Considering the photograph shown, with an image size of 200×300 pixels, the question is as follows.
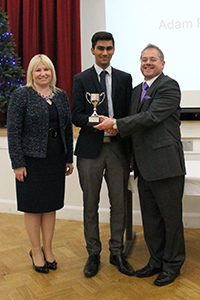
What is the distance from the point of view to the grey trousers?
9.18 feet

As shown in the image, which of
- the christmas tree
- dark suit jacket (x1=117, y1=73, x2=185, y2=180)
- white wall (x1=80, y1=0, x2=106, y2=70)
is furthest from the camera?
white wall (x1=80, y1=0, x2=106, y2=70)

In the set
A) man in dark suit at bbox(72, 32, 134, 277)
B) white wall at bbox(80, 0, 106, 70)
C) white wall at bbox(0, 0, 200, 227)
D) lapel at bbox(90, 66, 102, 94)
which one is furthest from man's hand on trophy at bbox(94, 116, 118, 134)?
white wall at bbox(80, 0, 106, 70)

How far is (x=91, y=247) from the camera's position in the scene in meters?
2.93

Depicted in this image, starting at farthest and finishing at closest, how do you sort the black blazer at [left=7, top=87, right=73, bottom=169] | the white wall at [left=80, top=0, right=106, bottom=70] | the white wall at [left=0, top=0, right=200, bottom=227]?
the white wall at [left=80, top=0, right=106, bottom=70]
the white wall at [left=0, top=0, right=200, bottom=227]
the black blazer at [left=7, top=87, right=73, bottom=169]

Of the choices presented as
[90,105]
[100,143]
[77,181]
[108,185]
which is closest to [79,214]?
[77,181]

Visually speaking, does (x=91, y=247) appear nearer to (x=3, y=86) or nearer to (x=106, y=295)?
(x=106, y=295)

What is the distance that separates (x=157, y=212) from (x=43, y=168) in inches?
34.1

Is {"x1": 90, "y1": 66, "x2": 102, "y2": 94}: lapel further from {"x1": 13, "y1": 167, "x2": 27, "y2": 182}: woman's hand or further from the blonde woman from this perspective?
{"x1": 13, "y1": 167, "x2": 27, "y2": 182}: woman's hand

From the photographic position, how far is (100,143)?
275cm

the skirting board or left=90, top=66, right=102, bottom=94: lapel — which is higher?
left=90, top=66, right=102, bottom=94: lapel

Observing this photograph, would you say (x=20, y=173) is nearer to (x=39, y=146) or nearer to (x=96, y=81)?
(x=39, y=146)

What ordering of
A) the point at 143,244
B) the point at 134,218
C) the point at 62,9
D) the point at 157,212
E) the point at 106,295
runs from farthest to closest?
the point at 62,9 < the point at 134,218 < the point at 143,244 < the point at 157,212 < the point at 106,295

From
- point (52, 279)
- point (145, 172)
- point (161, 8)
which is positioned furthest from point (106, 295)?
Result: point (161, 8)

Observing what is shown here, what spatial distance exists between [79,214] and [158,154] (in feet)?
6.24
